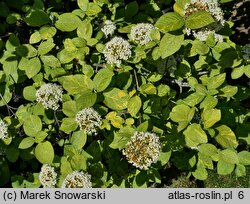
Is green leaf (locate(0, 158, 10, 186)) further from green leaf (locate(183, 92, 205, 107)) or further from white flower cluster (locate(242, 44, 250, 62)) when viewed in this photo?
white flower cluster (locate(242, 44, 250, 62))

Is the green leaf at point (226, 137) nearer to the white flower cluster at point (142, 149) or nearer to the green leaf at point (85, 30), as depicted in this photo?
the white flower cluster at point (142, 149)

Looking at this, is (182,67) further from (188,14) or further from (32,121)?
(32,121)

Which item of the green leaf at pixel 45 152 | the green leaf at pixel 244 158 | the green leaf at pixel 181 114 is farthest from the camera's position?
the green leaf at pixel 244 158

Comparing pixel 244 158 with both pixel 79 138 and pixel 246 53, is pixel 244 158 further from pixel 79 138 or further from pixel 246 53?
pixel 79 138

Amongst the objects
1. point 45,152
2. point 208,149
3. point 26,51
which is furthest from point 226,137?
point 26,51

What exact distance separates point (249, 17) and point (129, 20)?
1.71 metres

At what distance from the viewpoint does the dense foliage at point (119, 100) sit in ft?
6.69

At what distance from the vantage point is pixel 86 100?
6.34ft

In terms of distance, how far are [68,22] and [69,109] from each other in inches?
23.3

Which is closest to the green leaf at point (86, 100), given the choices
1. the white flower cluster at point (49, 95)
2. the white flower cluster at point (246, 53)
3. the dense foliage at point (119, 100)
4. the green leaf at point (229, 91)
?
the dense foliage at point (119, 100)

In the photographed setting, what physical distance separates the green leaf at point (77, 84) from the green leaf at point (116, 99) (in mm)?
123

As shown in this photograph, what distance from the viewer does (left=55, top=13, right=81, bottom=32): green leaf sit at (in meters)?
2.37

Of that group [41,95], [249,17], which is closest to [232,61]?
[41,95]

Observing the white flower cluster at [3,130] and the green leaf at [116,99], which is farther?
the white flower cluster at [3,130]
